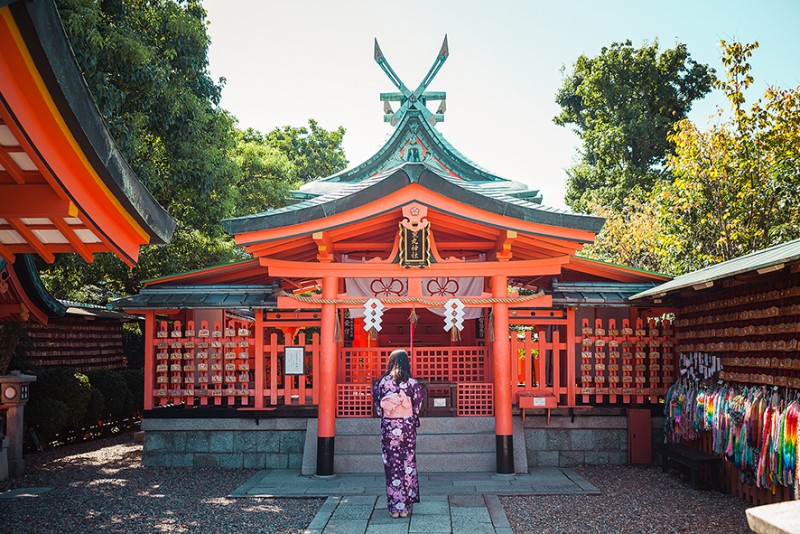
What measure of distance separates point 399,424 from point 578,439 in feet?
14.4

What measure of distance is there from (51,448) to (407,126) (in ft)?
35.0

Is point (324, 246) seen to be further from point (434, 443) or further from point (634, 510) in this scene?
point (634, 510)

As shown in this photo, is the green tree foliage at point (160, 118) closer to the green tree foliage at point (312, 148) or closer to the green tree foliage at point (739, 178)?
the green tree foliage at point (739, 178)

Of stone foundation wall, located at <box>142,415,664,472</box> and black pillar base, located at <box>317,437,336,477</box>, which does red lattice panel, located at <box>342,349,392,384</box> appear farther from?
black pillar base, located at <box>317,437,336,477</box>

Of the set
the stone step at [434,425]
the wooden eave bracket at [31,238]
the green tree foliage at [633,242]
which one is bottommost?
the stone step at [434,425]

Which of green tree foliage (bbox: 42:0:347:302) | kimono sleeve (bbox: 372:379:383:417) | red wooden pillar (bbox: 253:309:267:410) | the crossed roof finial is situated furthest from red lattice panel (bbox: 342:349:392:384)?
the crossed roof finial

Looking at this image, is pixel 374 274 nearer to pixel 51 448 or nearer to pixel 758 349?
pixel 758 349

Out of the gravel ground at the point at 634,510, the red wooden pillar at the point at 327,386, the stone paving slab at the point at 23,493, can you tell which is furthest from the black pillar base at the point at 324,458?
the stone paving slab at the point at 23,493

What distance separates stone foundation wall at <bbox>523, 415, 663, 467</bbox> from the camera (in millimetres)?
10922

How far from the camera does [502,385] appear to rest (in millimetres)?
10172

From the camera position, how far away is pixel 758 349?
7.98 metres

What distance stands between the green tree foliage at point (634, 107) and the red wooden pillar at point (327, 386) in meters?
20.8

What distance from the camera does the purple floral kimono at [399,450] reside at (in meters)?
7.74

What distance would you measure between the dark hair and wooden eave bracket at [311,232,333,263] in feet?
8.71
